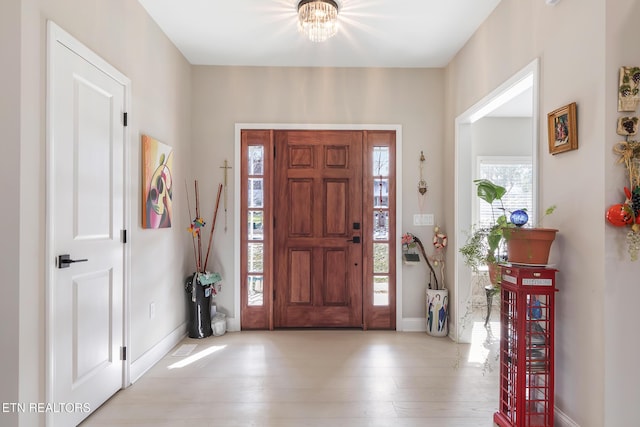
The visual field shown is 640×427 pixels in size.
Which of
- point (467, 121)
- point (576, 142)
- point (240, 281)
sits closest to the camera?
point (576, 142)

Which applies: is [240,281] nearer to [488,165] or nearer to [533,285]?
[533,285]

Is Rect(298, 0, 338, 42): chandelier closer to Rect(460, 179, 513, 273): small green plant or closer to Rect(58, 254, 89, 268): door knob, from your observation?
Rect(460, 179, 513, 273): small green plant

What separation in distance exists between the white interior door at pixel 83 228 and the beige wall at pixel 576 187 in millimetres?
2775

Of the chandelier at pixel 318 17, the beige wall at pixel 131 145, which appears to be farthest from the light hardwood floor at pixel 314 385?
the chandelier at pixel 318 17

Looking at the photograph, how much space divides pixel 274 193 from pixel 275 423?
2.34 meters

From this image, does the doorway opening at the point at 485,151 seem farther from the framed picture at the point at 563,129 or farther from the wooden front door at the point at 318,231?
the wooden front door at the point at 318,231

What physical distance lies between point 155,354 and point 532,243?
300 cm

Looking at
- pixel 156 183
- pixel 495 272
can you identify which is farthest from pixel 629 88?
pixel 156 183

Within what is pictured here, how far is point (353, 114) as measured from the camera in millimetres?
3906

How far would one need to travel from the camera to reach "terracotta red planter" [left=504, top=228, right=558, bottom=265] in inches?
73.7

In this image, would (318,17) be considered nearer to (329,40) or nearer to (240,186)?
(329,40)

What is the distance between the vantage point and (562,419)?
1.93 metres

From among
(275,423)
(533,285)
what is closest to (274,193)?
(275,423)

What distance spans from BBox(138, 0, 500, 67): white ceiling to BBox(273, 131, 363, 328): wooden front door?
842 millimetres
